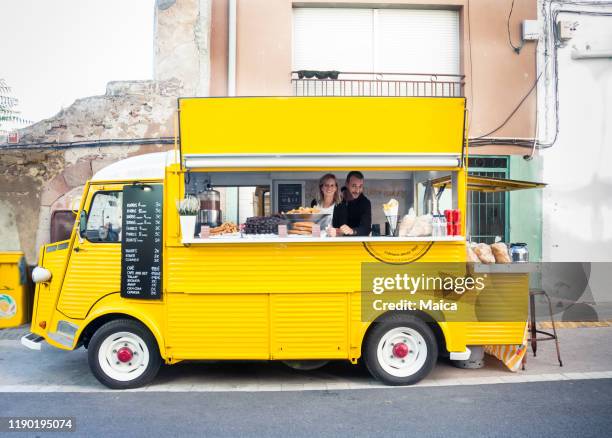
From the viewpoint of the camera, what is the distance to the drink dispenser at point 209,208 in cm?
594

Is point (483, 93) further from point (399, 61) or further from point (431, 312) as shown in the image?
point (431, 312)

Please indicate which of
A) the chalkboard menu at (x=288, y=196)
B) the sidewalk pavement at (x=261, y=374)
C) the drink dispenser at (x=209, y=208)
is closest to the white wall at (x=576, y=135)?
the sidewalk pavement at (x=261, y=374)

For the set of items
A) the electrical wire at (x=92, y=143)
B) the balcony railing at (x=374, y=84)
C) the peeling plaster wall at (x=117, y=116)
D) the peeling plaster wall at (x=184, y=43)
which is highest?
the peeling plaster wall at (x=184, y=43)

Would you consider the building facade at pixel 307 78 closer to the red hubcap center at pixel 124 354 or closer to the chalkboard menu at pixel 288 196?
the chalkboard menu at pixel 288 196

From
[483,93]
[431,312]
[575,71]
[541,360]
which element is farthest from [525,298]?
[575,71]

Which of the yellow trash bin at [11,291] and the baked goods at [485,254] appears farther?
the yellow trash bin at [11,291]

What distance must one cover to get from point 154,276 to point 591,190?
9073mm

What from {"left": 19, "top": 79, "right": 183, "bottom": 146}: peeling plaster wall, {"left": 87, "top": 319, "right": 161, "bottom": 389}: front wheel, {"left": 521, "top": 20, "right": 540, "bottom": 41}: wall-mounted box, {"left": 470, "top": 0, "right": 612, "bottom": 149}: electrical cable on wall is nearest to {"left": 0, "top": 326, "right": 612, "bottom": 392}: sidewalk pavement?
{"left": 87, "top": 319, "right": 161, "bottom": 389}: front wheel

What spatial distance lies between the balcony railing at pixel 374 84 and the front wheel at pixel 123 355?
250 inches

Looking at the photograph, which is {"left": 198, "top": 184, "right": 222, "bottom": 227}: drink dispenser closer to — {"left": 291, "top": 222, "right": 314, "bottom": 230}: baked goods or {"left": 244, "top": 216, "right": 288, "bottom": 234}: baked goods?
{"left": 244, "top": 216, "right": 288, "bottom": 234}: baked goods

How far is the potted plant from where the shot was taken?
18.2 ft

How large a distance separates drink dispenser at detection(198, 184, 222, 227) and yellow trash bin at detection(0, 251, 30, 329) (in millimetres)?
4534

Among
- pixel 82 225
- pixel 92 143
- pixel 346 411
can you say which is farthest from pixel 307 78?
pixel 346 411

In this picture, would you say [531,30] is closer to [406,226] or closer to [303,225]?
[406,226]
